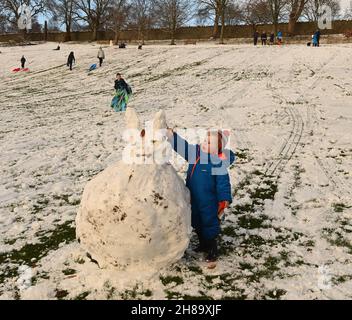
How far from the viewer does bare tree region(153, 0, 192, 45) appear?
49669 millimetres

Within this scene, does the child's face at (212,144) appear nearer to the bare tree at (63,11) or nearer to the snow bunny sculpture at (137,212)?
the snow bunny sculpture at (137,212)

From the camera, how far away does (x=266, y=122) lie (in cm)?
1186

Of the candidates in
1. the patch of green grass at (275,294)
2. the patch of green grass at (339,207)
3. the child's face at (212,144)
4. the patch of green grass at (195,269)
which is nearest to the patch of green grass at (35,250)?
the patch of green grass at (195,269)

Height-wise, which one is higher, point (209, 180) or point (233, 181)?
point (209, 180)

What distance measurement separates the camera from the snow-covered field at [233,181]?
4.36 m

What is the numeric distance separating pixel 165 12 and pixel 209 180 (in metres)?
52.7

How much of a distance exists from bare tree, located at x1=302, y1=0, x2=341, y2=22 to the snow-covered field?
43.8m

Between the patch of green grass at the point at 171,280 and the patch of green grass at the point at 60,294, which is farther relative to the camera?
the patch of green grass at the point at 171,280

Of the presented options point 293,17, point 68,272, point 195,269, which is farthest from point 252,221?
point 293,17

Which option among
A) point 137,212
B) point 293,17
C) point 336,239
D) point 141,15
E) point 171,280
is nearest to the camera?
point 137,212

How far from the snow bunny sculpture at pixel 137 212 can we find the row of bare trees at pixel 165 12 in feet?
142

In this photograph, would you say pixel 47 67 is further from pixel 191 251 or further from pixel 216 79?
pixel 191 251

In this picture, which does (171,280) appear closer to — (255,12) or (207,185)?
(207,185)

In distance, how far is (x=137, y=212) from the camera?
4.00 m
